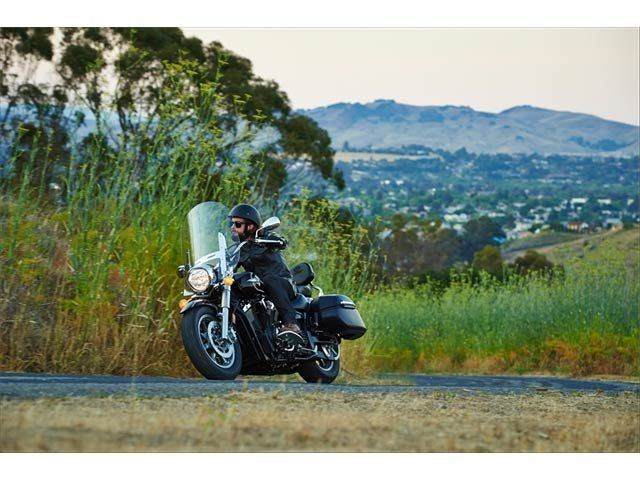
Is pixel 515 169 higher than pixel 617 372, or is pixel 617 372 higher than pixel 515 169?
pixel 515 169

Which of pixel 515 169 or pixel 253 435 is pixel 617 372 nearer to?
pixel 253 435

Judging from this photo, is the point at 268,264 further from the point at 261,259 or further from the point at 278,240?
the point at 278,240

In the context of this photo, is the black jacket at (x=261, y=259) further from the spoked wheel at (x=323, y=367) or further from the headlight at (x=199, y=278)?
the spoked wheel at (x=323, y=367)

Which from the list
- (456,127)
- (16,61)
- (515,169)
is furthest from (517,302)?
(515,169)

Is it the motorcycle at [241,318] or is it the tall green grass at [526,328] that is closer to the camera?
the motorcycle at [241,318]

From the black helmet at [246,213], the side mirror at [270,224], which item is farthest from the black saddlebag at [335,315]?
the side mirror at [270,224]

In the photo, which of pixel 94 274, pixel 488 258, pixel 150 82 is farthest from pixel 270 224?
pixel 488 258
